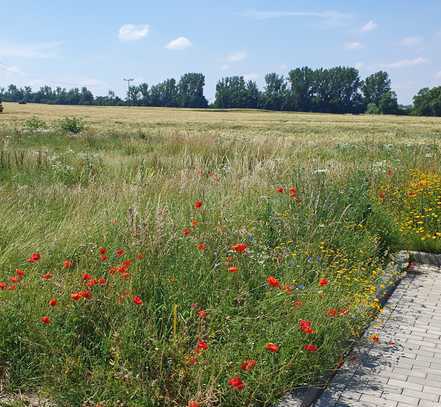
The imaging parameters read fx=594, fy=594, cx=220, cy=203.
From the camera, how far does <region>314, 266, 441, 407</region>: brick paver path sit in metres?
3.73

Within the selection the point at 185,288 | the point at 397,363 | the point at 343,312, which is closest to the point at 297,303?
the point at 343,312

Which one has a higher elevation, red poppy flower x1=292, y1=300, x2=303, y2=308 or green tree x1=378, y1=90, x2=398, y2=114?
red poppy flower x1=292, y1=300, x2=303, y2=308

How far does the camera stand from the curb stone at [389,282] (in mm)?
3546

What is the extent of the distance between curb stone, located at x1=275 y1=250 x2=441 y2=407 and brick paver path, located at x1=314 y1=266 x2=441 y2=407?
0.16 feet

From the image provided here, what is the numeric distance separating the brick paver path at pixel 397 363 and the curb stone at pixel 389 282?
0.16 feet

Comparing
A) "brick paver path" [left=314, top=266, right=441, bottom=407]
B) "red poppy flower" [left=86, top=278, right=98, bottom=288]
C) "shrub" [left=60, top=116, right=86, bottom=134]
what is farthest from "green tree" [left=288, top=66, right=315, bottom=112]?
"red poppy flower" [left=86, top=278, right=98, bottom=288]

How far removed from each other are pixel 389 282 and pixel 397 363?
174 cm

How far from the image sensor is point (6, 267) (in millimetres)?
4711

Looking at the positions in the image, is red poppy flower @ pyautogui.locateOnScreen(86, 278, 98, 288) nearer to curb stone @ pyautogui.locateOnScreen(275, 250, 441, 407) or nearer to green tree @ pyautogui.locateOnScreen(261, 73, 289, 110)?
curb stone @ pyautogui.locateOnScreen(275, 250, 441, 407)

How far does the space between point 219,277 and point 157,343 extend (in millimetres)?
1045

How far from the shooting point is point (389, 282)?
5941 mm

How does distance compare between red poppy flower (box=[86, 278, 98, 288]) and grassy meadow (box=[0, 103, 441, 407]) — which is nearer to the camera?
grassy meadow (box=[0, 103, 441, 407])

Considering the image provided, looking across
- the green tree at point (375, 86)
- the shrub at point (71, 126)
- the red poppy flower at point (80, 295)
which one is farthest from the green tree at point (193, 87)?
the red poppy flower at point (80, 295)

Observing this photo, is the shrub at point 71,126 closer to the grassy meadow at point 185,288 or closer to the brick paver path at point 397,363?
the grassy meadow at point 185,288
